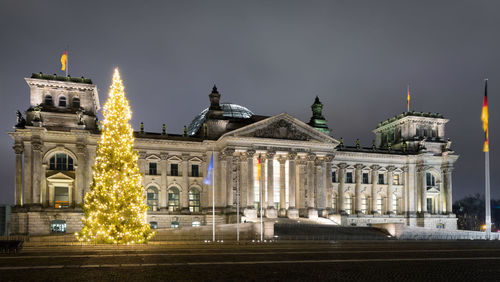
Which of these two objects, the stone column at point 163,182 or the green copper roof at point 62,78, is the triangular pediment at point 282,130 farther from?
the green copper roof at point 62,78

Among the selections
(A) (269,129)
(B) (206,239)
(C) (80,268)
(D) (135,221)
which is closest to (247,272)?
(C) (80,268)

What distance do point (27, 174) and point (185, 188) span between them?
883 inches

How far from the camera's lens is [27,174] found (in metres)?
62.3

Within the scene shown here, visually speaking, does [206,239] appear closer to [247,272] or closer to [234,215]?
[234,215]

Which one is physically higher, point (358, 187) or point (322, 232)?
point (358, 187)

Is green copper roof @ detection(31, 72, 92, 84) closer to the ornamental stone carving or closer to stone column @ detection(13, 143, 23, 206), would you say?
stone column @ detection(13, 143, 23, 206)

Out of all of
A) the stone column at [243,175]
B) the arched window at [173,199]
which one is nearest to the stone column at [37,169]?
the arched window at [173,199]

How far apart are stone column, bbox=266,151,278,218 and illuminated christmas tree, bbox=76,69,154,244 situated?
2716cm

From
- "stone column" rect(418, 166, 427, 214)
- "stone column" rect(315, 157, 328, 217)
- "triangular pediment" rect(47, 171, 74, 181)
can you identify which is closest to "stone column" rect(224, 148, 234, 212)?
"stone column" rect(315, 157, 328, 217)

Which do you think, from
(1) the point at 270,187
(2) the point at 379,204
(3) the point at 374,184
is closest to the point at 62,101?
(1) the point at 270,187

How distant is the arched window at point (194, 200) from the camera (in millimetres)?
72250

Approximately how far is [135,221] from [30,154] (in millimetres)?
29225

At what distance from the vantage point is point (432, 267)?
22.5 metres

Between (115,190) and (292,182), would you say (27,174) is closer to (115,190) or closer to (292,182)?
(115,190)
